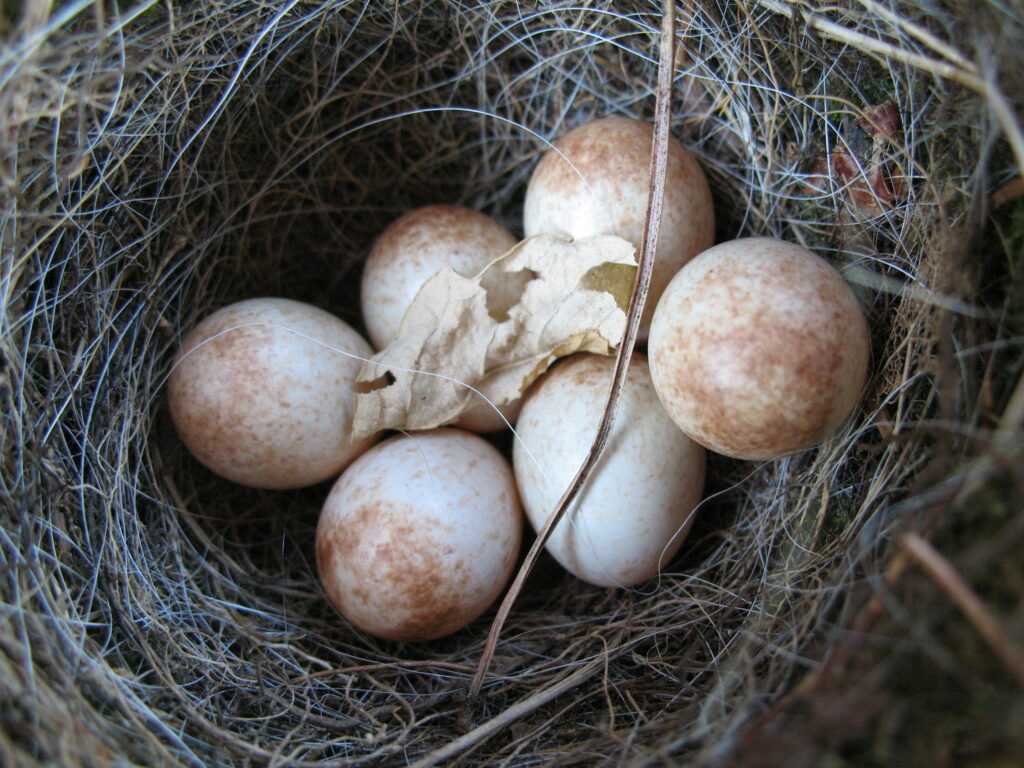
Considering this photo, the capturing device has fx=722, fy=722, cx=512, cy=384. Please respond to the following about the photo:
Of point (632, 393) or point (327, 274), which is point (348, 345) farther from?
point (632, 393)

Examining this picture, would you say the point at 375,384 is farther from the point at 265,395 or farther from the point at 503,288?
the point at 503,288

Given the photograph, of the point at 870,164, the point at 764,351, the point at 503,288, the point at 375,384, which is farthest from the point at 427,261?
the point at 870,164

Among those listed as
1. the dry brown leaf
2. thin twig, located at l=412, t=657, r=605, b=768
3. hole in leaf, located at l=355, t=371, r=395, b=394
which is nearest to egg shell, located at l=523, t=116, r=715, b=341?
the dry brown leaf

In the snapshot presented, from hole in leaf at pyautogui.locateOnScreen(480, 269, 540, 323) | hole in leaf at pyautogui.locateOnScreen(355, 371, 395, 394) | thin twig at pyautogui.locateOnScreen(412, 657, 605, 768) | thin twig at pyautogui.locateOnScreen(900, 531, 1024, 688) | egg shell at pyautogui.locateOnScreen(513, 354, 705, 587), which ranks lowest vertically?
thin twig at pyautogui.locateOnScreen(412, 657, 605, 768)

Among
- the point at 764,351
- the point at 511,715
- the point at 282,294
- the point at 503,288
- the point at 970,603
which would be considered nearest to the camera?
the point at 970,603

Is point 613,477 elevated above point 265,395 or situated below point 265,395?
below

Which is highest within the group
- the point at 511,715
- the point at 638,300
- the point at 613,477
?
the point at 638,300

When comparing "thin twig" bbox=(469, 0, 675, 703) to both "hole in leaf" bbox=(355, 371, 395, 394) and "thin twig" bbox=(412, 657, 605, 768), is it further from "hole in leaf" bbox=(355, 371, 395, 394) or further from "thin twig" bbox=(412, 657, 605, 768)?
"hole in leaf" bbox=(355, 371, 395, 394)
